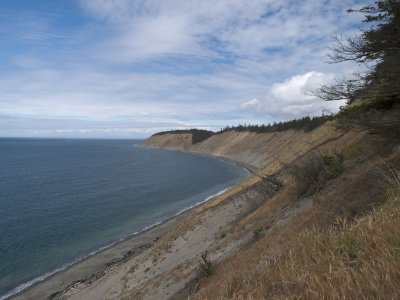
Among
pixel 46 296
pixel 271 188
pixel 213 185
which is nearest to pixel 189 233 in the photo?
pixel 271 188

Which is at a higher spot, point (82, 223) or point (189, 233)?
point (189, 233)

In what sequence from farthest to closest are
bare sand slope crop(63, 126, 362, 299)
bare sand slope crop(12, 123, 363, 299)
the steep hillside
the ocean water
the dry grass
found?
the ocean water < bare sand slope crop(12, 123, 363, 299) < bare sand slope crop(63, 126, 362, 299) < the steep hillside < the dry grass

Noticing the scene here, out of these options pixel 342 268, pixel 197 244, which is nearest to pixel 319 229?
pixel 342 268

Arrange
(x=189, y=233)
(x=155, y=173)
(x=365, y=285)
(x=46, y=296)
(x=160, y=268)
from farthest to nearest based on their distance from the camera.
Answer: (x=155, y=173) → (x=189, y=233) → (x=46, y=296) → (x=160, y=268) → (x=365, y=285)

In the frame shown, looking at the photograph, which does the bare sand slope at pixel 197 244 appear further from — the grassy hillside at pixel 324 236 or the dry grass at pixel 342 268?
the dry grass at pixel 342 268

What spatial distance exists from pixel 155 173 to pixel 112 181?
46.3 ft

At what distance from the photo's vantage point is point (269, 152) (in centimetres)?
9331

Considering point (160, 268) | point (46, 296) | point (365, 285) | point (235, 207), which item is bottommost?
point (46, 296)

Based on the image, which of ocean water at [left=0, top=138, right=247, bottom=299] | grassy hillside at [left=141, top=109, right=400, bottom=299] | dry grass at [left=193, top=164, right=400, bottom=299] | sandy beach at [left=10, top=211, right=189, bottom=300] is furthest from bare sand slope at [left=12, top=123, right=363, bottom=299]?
dry grass at [left=193, top=164, right=400, bottom=299]

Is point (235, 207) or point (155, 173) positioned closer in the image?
point (235, 207)

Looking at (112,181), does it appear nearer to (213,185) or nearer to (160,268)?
(213,185)

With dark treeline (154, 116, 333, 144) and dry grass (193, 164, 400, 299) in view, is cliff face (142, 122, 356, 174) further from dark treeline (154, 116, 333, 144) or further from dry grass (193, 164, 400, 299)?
dry grass (193, 164, 400, 299)

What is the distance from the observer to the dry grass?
386 cm

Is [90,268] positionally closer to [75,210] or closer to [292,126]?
[75,210]
